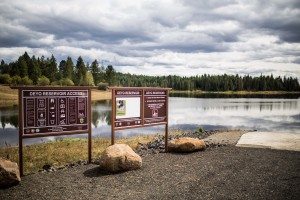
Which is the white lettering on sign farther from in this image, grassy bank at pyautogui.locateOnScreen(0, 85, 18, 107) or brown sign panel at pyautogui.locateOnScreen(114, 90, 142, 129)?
grassy bank at pyautogui.locateOnScreen(0, 85, 18, 107)

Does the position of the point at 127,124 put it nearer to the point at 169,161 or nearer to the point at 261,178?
the point at 169,161

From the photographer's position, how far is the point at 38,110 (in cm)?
967

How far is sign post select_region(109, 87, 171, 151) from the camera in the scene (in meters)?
11.4

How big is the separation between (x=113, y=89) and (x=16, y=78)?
306ft

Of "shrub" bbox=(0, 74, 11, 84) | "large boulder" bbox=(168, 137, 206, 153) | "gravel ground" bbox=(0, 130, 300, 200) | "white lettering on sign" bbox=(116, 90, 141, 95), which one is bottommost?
"gravel ground" bbox=(0, 130, 300, 200)

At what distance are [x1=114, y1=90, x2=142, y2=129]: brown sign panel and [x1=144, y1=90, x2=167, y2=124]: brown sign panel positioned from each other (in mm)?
425

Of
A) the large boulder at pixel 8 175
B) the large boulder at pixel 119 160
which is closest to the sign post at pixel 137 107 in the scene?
the large boulder at pixel 119 160

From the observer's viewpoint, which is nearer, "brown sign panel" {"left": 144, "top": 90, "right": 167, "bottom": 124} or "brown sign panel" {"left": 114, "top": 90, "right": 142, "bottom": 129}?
"brown sign panel" {"left": 114, "top": 90, "right": 142, "bottom": 129}

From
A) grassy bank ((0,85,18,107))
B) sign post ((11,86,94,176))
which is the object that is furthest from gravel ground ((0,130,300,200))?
grassy bank ((0,85,18,107))

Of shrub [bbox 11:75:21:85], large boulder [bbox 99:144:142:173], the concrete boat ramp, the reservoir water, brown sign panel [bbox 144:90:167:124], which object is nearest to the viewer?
large boulder [bbox 99:144:142:173]

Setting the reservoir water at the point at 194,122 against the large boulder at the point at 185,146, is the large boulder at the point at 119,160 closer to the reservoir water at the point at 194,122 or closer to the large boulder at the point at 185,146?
the large boulder at the point at 185,146

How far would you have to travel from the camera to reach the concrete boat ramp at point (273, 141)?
13.5 meters

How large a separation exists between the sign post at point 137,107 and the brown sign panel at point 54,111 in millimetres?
1235

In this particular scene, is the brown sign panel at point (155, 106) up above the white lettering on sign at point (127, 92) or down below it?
below
